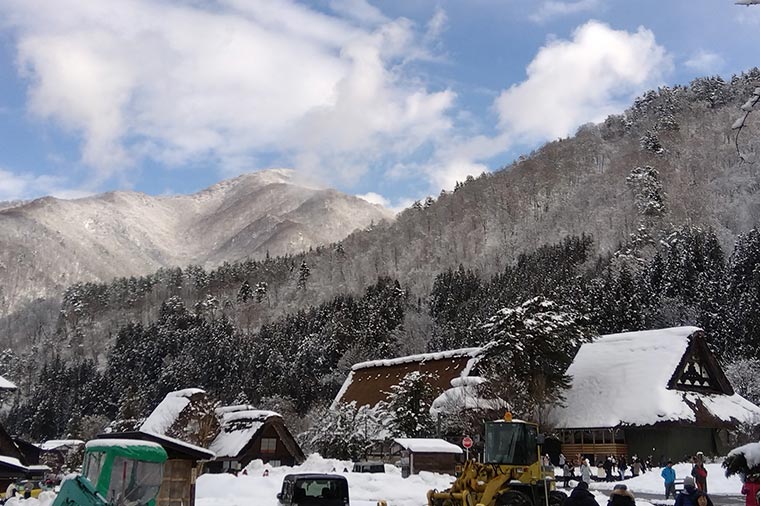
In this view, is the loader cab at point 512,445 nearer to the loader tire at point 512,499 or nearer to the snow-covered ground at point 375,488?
the loader tire at point 512,499

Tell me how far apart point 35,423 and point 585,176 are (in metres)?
113

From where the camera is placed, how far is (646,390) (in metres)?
42.5

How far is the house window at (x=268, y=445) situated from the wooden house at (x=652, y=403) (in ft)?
66.8

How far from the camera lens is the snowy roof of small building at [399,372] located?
51844 mm

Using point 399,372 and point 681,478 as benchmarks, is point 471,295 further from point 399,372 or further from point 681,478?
point 681,478

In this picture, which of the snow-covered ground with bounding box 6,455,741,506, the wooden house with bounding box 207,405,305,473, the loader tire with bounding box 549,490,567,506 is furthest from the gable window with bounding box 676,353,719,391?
the loader tire with bounding box 549,490,567,506

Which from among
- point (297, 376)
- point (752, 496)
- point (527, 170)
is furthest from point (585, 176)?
point (752, 496)

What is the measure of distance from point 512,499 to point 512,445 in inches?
57.5

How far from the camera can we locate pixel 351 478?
97.7ft

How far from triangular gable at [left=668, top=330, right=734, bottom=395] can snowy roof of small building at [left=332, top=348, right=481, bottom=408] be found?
1376cm

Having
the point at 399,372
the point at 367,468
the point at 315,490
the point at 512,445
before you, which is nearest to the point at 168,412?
the point at 399,372

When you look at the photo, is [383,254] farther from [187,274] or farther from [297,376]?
[297,376]

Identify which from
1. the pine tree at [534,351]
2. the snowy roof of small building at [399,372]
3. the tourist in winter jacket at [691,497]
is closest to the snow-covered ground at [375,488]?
the tourist in winter jacket at [691,497]

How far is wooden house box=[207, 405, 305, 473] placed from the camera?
5056 centimetres
